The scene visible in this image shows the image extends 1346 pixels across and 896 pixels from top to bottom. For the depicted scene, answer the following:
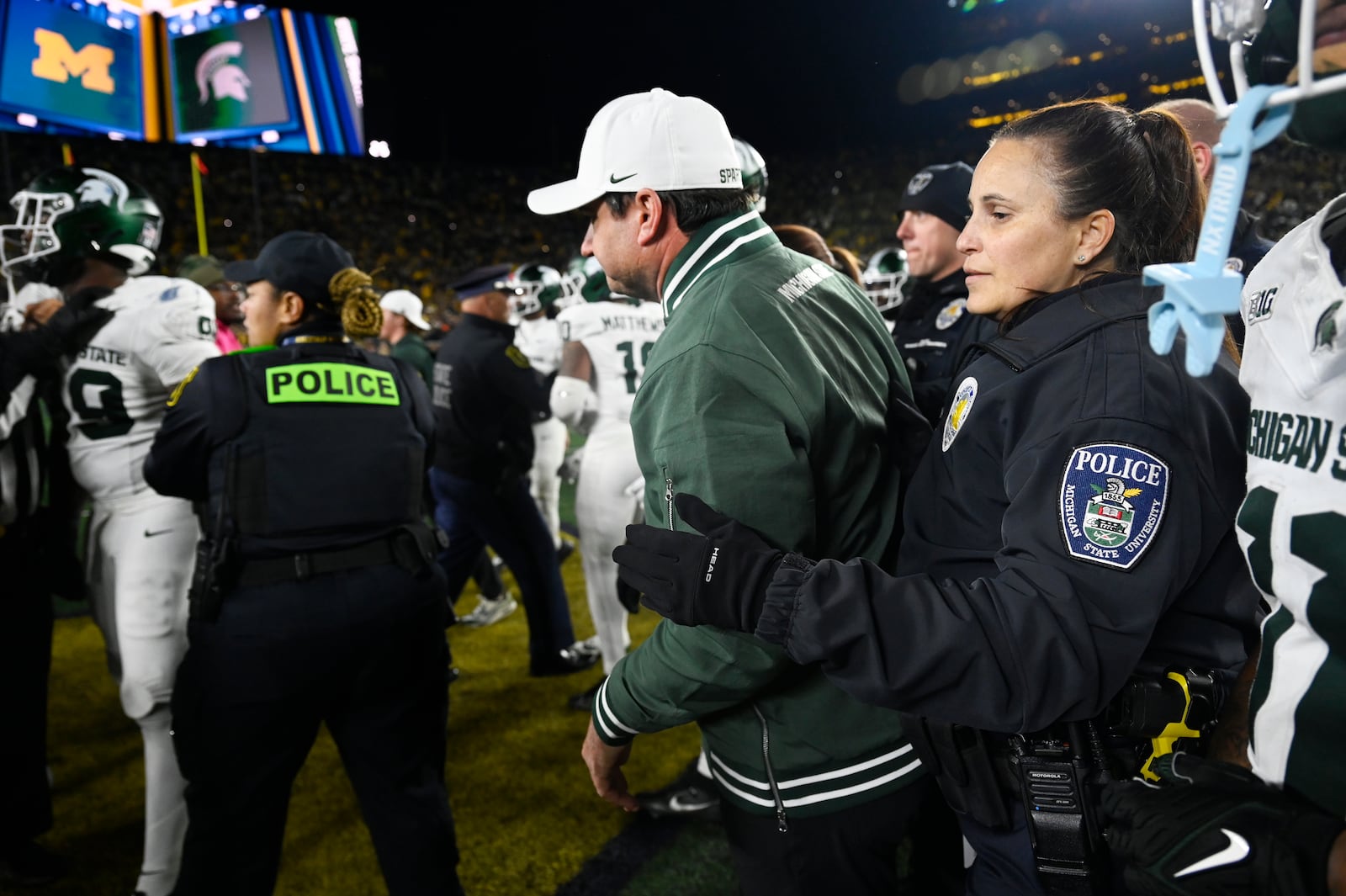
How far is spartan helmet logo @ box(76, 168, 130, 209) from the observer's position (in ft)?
9.11

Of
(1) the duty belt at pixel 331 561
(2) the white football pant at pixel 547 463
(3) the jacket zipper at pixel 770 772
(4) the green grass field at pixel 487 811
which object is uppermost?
(1) the duty belt at pixel 331 561

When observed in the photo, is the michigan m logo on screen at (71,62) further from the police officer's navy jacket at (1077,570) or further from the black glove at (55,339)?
the police officer's navy jacket at (1077,570)

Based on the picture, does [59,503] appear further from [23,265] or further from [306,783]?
[306,783]

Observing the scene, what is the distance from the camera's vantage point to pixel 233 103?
1443 centimetres

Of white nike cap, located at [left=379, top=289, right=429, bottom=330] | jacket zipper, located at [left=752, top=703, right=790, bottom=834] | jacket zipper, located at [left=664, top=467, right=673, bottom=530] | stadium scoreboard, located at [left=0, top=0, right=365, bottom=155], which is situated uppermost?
stadium scoreboard, located at [left=0, top=0, right=365, bottom=155]

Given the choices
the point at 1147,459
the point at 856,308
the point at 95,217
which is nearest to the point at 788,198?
the point at 95,217

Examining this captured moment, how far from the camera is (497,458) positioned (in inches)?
165

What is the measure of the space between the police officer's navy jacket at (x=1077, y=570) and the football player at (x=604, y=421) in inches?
105

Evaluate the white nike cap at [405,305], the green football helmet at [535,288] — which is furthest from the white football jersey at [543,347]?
the white nike cap at [405,305]

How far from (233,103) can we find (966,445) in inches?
650

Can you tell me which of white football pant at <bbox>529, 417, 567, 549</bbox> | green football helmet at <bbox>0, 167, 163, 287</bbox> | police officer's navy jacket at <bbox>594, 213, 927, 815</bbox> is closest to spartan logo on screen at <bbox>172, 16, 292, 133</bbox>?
white football pant at <bbox>529, 417, 567, 549</bbox>

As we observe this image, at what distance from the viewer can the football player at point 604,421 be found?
3748mm

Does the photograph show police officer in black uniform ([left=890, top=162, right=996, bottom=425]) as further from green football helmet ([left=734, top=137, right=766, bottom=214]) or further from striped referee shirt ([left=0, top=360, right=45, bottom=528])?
striped referee shirt ([left=0, top=360, right=45, bottom=528])

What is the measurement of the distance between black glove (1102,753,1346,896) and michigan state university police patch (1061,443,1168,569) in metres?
0.22
